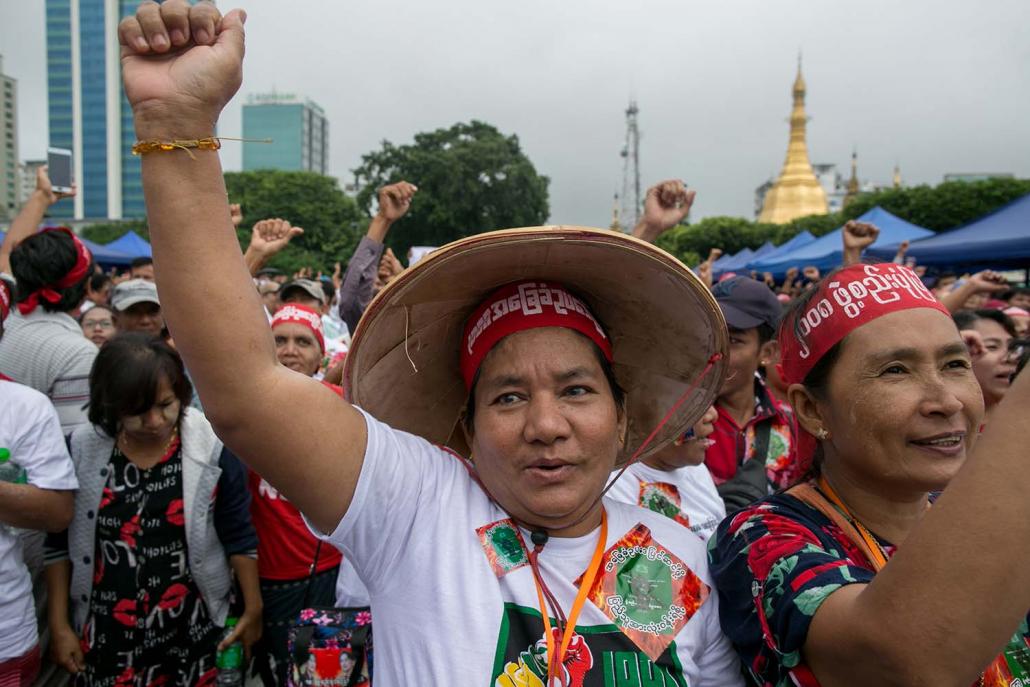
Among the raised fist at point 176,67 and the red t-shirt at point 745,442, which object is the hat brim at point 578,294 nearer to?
the raised fist at point 176,67

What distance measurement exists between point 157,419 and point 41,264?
1.48 metres

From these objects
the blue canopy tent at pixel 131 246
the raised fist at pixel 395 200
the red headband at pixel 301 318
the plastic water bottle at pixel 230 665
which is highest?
the blue canopy tent at pixel 131 246

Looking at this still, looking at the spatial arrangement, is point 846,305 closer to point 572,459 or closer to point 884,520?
point 884,520

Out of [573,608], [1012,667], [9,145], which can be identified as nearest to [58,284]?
[573,608]

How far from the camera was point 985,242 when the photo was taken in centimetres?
1084

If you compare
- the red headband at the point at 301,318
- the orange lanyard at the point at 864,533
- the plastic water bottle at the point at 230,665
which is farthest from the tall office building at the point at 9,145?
the orange lanyard at the point at 864,533

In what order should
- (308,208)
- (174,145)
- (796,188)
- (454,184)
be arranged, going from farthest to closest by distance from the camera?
1. (796,188)
2. (308,208)
3. (454,184)
4. (174,145)

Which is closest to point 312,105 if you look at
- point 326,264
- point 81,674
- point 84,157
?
point 84,157

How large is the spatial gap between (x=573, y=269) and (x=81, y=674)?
2.38 m

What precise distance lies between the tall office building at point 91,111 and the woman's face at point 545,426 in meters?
113

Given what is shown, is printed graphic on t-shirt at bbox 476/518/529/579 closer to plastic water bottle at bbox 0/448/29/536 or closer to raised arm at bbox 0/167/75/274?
plastic water bottle at bbox 0/448/29/536

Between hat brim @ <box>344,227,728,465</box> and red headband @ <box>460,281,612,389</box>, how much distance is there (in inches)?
2.1

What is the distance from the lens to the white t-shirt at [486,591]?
1256mm

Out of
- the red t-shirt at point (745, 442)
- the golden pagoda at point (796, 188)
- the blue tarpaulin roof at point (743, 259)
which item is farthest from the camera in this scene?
the golden pagoda at point (796, 188)
